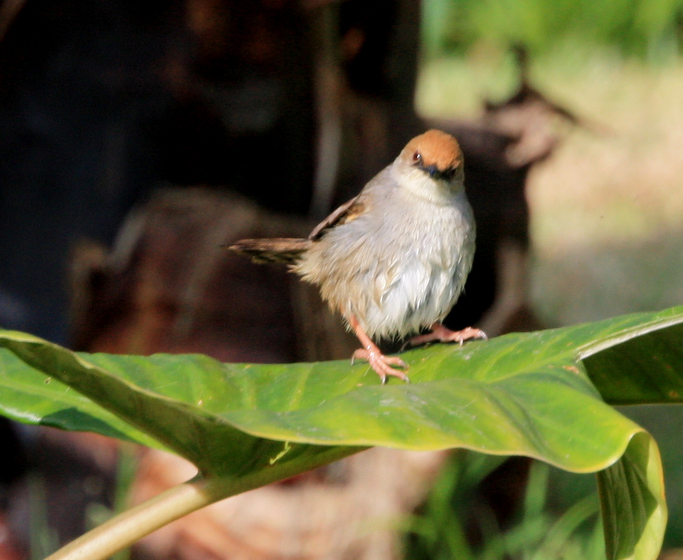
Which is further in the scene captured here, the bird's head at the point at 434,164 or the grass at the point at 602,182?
the grass at the point at 602,182

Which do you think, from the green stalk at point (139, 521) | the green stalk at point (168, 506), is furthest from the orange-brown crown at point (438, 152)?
the green stalk at point (139, 521)

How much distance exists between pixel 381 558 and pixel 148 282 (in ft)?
6.17

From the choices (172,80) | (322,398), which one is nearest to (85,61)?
(172,80)

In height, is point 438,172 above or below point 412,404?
above

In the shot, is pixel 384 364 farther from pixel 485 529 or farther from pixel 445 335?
pixel 485 529

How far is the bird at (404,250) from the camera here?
319cm

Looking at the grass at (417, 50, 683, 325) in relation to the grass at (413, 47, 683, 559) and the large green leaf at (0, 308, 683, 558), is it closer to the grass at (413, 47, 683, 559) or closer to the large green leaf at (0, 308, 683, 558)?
the grass at (413, 47, 683, 559)

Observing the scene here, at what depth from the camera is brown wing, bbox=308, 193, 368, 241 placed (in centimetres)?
350

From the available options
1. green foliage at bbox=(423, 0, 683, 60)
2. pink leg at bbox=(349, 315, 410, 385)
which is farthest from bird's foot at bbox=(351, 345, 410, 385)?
green foliage at bbox=(423, 0, 683, 60)

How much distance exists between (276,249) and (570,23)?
581 centimetres

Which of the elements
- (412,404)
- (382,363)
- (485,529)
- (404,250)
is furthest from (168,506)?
(485,529)

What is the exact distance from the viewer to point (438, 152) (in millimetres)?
→ 3340

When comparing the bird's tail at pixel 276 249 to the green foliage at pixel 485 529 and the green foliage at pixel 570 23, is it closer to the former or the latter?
the green foliage at pixel 485 529

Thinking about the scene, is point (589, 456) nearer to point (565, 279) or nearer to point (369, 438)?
point (369, 438)
